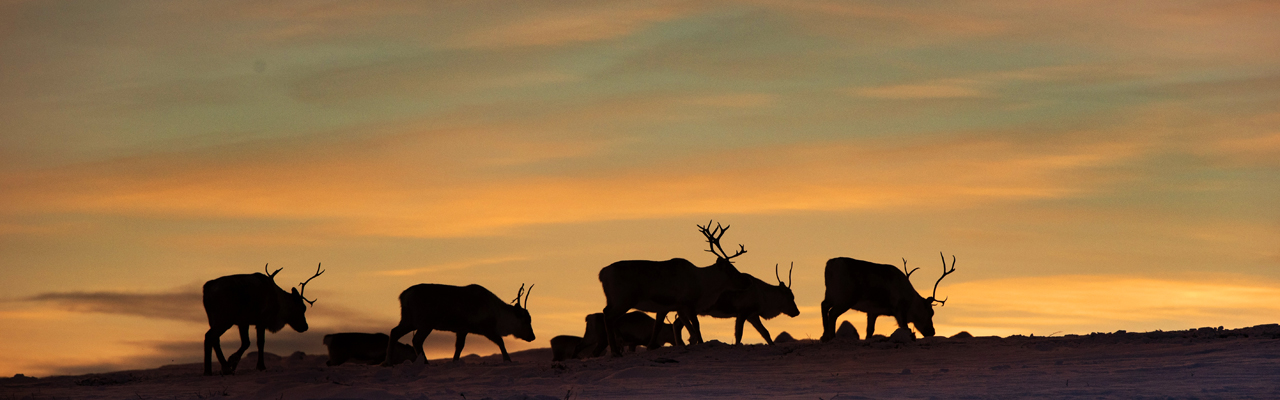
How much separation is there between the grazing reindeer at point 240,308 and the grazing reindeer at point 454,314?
2.11 meters

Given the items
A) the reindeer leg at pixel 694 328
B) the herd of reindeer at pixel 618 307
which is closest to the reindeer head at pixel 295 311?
the herd of reindeer at pixel 618 307

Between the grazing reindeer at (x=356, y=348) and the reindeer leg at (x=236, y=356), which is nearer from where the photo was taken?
the reindeer leg at (x=236, y=356)

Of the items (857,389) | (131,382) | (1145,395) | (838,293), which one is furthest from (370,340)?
(1145,395)

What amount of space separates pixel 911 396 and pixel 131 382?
39.6 feet

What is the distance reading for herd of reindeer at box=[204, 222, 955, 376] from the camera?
21125 millimetres

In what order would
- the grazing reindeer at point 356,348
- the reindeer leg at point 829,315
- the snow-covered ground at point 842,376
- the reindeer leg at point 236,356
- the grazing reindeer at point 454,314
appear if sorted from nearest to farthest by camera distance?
the snow-covered ground at point 842,376
the reindeer leg at point 236,356
the grazing reindeer at point 454,314
the reindeer leg at point 829,315
the grazing reindeer at point 356,348

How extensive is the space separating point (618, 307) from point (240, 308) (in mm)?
6217

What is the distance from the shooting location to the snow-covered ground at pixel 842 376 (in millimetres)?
13836

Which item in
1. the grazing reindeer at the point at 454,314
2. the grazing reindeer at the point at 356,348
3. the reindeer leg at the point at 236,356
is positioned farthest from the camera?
the grazing reindeer at the point at 356,348

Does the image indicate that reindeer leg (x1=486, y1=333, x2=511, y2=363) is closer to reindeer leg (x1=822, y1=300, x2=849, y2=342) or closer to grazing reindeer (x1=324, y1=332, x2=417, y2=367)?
grazing reindeer (x1=324, y1=332, x2=417, y2=367)

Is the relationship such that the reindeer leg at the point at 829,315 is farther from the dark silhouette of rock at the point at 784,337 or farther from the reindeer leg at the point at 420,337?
the reindeer leg at the point at 420,337

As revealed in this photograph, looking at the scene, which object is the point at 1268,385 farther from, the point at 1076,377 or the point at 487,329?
the point at 487,329

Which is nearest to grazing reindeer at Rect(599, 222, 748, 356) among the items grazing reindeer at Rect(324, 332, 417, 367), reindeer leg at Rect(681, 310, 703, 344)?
reindeer leg at Rect(681, 310, 703, 344)

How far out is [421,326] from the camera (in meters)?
22.0
